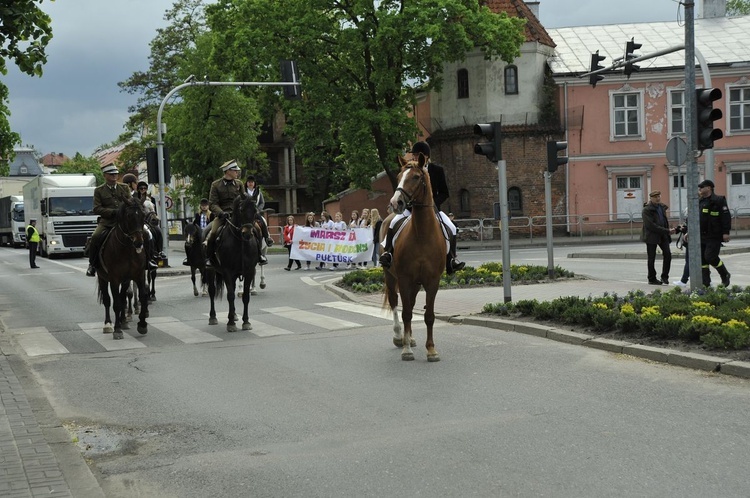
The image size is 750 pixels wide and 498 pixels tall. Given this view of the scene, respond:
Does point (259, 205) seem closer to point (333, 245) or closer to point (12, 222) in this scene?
point (333, 245)

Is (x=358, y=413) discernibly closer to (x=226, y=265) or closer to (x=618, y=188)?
(x=226, y=265)

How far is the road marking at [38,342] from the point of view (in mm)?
13039

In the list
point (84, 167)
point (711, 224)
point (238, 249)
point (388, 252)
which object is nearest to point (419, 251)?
point (388, 252)

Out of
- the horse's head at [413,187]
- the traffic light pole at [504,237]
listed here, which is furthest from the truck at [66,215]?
the horse's head at [413,187]

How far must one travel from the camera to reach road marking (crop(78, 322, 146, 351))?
13.3 m

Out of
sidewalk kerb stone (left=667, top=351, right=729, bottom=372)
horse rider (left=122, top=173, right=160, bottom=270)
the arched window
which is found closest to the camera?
sidewalk kerb stone (left=667, top=351, right=729, bottom=372)

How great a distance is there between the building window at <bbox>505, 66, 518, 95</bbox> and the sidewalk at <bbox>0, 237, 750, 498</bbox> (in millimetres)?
33559

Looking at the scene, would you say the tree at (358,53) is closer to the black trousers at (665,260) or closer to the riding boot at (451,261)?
the black trousers at (665,260)

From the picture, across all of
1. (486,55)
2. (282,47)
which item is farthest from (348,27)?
(486,55)

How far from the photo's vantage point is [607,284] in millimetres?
19891

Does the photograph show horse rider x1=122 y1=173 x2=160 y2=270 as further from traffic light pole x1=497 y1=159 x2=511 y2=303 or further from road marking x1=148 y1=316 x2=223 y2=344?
traffic light pole x1=497 y1=159 x2=511 y2=303

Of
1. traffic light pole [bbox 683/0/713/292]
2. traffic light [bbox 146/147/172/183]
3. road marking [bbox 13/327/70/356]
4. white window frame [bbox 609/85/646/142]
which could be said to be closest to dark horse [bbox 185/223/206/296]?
road marking [bbox 13/327/70/356]

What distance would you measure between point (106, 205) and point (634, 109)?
4124cm

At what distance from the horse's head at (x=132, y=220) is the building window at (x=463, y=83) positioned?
38746mm
